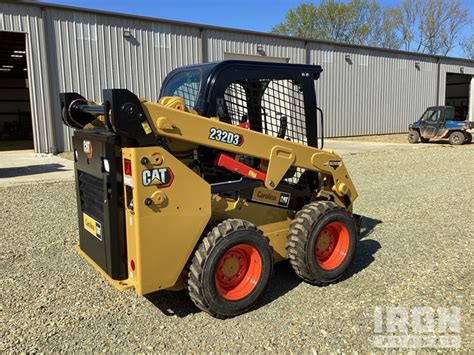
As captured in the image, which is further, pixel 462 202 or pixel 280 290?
pixel 462 202

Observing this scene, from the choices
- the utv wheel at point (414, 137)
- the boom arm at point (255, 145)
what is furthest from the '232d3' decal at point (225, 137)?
the utv wheel at point (414, 137)

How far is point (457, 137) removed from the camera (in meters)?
18.6

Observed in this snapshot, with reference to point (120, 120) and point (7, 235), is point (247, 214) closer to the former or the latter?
point (120, 120)

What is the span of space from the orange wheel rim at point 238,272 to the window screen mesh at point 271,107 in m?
0.81

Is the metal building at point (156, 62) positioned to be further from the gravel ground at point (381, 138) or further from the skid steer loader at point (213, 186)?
the skid steer loader at point (213, 186)

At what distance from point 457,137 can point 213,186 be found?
59.3ft

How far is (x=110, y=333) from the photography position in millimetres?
3227

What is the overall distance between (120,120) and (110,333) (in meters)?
1.59

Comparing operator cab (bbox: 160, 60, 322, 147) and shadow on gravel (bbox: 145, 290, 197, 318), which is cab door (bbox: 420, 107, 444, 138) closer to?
operator cab (bbox: 160, 60, 322, 147)

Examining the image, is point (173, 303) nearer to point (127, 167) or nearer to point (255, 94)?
point (127, 167)

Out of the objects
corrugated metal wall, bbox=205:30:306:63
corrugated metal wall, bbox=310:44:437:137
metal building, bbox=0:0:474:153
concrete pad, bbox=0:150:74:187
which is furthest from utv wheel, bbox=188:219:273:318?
corrugated metal wall, bbox=310:44:437:137

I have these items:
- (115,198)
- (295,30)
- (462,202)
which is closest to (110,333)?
(115,198)

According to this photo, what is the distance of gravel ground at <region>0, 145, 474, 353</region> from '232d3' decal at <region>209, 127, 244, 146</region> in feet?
4.60

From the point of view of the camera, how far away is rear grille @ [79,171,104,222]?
3359 mm
